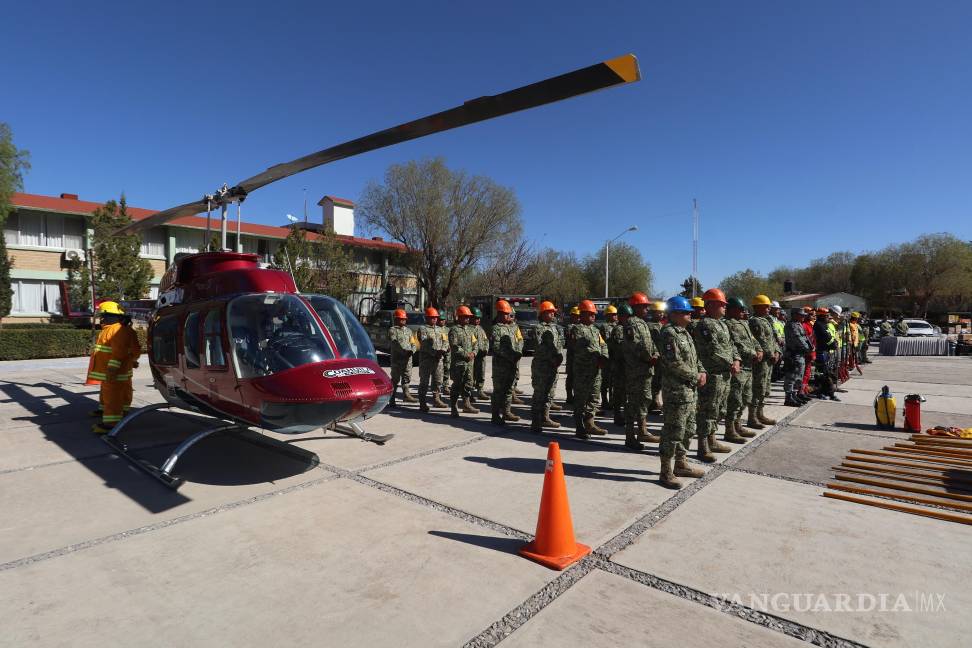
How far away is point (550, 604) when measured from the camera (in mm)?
2949

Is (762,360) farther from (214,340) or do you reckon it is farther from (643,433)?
(214,340)

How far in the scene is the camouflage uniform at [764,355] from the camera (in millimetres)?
7551

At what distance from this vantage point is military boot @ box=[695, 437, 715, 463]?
18.8 feet

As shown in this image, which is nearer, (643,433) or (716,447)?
(716,447)

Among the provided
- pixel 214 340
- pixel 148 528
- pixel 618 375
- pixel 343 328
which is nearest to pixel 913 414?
pixel 618 375

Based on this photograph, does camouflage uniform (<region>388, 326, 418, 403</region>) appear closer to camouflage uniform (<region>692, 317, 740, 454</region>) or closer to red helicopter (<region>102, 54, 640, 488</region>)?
red helicopter (<region>102, 54, 640, 488</region>)

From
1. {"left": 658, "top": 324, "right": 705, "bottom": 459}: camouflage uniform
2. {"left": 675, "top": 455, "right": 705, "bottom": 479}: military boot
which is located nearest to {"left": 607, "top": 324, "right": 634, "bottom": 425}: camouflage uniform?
{"left": 675, "top": 455, "right": 705, "bottom": 479}: military boot

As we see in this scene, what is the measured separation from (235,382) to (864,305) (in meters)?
66.0

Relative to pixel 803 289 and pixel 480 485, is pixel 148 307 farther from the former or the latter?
pixel 803 289

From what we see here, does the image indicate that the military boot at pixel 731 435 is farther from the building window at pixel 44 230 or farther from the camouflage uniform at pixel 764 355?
the building window at pixel 44 230

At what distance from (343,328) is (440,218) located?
24793mm

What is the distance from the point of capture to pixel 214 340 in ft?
17.0

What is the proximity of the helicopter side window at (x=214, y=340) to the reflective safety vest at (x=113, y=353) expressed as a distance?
2554 millimetres

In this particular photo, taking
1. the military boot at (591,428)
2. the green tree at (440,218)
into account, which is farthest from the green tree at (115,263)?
the military boot at (591,428)
